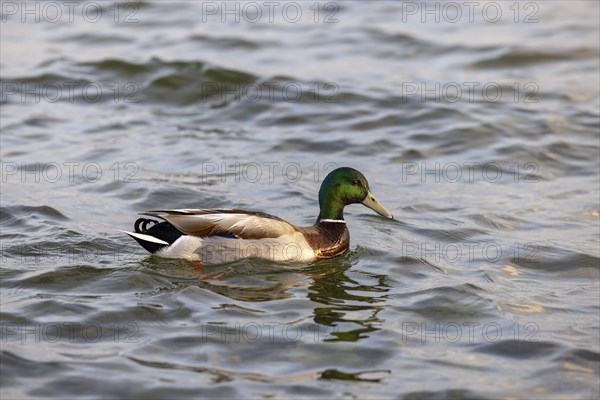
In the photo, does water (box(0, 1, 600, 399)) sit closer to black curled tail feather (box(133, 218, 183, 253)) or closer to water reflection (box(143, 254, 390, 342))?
water reflection (box(143, 254, 390, 342))

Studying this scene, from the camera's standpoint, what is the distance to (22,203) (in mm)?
10523

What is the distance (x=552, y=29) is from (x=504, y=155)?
5273mm

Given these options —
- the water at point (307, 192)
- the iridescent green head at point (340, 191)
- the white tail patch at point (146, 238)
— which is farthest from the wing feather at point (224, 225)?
the iridescent green head at point (340, 191)

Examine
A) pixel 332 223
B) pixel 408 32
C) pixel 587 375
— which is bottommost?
pixel 587 375

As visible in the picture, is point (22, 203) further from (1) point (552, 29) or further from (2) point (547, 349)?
(1) point (552, 29)

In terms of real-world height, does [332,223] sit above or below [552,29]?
below

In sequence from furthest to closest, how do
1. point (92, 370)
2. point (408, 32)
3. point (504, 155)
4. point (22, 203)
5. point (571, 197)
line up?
point (408, 32)
point (504, 155)
point (571, 197)
point (22, 203)
point (92, 370)

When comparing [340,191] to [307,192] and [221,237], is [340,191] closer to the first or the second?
[221,237]

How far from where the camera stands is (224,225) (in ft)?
30.1

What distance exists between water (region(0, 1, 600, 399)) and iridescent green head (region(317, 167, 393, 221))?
48 centimetres

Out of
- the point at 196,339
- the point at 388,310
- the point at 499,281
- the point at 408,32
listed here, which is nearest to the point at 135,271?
the point at 196,339

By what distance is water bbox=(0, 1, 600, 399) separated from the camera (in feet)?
23.6

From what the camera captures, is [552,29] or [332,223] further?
[552,29]

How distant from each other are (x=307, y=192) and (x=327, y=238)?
73.7 inches
